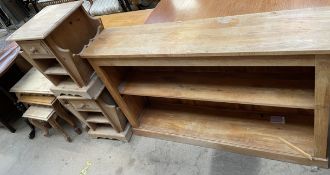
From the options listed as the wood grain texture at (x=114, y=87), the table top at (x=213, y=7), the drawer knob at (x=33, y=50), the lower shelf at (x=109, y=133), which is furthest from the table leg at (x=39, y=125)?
the table top at (x=213, y=7)

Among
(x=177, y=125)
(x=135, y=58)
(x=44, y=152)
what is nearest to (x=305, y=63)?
(x=135, y=58)

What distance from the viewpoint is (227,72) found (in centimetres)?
174

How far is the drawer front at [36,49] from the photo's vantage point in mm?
1572

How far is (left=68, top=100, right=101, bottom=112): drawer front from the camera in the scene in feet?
6.50

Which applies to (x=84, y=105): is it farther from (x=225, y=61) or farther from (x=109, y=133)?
(x=225, y=61)

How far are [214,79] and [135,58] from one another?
535 millimetres

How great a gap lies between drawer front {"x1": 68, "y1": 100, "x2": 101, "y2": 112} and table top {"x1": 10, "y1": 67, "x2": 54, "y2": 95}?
28cm

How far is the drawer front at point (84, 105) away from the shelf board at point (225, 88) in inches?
10.2

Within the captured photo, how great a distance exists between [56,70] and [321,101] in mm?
1530

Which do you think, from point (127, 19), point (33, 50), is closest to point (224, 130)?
point (127, 19)

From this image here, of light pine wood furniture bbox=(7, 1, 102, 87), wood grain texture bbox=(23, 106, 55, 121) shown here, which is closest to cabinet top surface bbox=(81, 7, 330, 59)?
light pine wood furniture bbox=(7, 1, 102, 87)

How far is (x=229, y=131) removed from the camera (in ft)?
6.22

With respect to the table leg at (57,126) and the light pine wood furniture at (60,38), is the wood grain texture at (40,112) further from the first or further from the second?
the light pine wood furniture at (60,38)

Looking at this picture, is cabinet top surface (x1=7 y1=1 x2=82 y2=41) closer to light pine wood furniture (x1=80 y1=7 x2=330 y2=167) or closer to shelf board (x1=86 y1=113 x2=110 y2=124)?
light pine wood furniture (x1=80 y1=7 x2=330 y2=167)
